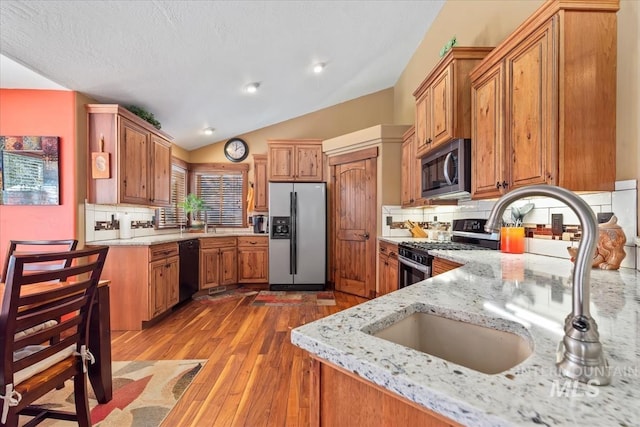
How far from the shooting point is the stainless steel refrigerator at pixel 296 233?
443cm

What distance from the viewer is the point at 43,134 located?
8.61 ft

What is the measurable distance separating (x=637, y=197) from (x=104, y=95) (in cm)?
412

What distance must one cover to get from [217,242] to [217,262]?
0.31 meters

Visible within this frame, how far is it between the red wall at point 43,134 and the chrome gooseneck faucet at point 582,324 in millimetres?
3445

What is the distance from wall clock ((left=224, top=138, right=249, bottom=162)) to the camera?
5227mm

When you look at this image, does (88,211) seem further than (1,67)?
Yes

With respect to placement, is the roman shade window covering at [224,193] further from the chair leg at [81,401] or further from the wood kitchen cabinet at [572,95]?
the wood kitchen cabinet at [572,95]

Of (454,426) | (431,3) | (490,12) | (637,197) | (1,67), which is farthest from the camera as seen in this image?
(431,3)

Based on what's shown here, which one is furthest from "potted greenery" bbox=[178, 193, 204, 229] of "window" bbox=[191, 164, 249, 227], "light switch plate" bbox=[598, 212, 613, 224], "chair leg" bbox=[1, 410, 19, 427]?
"light switch plate" bbox=[598, 212, 613, 224]

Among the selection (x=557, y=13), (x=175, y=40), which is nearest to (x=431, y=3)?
(x=557, y=13)

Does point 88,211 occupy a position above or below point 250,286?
above

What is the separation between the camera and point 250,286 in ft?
15.3

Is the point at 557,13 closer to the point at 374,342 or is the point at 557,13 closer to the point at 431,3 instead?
the point at 374,342
